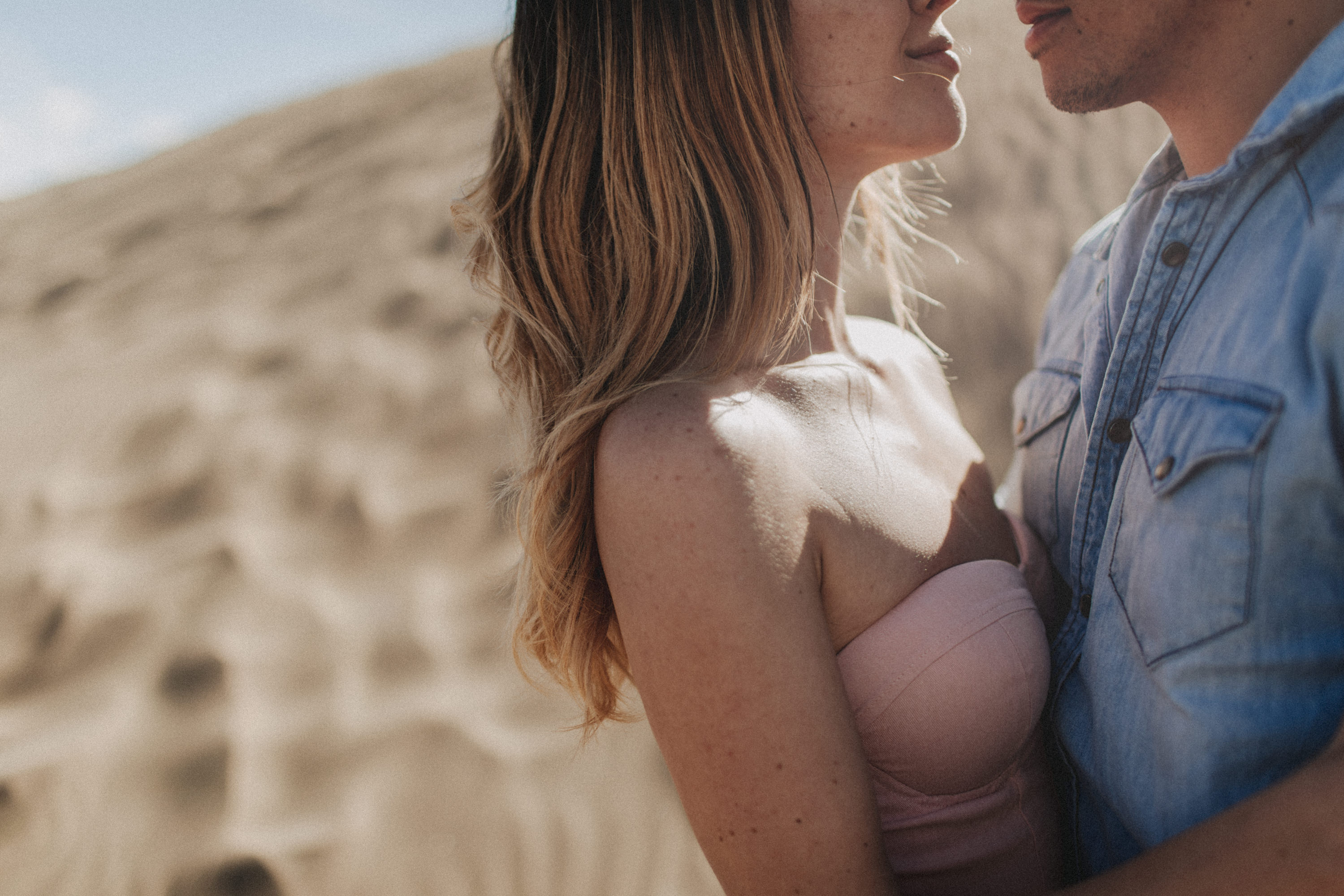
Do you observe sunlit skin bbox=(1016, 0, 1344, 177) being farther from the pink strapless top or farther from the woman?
the pink strapless top

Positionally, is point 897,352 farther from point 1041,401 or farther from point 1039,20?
point 1039,20

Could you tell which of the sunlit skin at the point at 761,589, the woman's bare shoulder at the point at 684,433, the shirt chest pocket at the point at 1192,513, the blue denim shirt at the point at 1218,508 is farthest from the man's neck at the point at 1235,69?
the woman's bare shoulder at the point at 684,433

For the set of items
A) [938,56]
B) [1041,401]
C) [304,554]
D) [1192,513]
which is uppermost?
[938,56]

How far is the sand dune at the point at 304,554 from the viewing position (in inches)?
98.3

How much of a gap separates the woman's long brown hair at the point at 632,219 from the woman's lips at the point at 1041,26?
0.51 metres

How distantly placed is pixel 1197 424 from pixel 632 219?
98 cm

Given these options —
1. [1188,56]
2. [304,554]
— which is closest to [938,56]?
[1188,56]

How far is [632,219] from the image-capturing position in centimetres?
154

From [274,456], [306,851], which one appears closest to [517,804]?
[306,851]

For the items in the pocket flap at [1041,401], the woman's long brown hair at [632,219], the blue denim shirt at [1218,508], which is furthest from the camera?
the pocket flap at [1041,401]

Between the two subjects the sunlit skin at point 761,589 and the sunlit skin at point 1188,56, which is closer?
the sunlit skin at point 761,589

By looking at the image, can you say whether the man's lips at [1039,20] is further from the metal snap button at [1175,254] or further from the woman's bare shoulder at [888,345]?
the woman's bare shoulder at [888,345]

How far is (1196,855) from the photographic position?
0.99m

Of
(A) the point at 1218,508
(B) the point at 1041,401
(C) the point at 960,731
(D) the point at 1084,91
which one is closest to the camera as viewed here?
(A) the point at 1218,508
